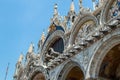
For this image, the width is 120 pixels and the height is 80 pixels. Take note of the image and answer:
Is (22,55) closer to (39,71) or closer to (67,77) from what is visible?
(39,71)

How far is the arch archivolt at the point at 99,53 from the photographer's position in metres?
13.8

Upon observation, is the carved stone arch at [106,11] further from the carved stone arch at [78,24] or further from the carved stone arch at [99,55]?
the carved stone arch at [99,55]

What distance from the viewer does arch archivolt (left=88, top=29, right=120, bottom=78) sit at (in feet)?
45.3

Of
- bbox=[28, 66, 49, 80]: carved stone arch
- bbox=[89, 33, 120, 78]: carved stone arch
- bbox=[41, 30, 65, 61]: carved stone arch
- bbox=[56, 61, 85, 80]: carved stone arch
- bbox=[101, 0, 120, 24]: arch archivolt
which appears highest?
bbox=[41, 30, 65, 61]: carved stone arch

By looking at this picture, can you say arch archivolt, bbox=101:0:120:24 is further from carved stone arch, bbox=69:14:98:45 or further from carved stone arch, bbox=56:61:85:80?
carved stone arch, bbox=56:61:85:80

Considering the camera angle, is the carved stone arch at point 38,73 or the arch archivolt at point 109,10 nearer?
the arch archivolt at point 109,10

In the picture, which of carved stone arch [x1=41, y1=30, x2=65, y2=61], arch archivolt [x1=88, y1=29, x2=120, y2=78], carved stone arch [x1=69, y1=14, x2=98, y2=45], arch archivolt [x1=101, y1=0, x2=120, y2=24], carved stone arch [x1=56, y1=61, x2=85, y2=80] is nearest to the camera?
arch archivolt [x1=88, y1=29, x2=120, y2=78]

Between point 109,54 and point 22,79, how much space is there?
10.9 m

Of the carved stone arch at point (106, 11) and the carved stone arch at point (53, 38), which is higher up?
the carved stone arch at point (53, 38)

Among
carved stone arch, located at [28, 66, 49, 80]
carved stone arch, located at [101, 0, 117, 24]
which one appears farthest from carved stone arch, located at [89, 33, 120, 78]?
carved stone arch, located at [28, 66, 49, 80]

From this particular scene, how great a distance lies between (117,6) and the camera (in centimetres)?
1563

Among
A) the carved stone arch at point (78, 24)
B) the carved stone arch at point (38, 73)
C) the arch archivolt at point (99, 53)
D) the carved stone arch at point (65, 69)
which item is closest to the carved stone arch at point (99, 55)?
the arch archivolt at point (99, 53)

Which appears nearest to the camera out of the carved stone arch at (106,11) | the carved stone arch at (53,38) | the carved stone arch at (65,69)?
the carved stone arch at (106,11)

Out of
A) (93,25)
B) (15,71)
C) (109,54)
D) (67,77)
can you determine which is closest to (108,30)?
(109,54)
